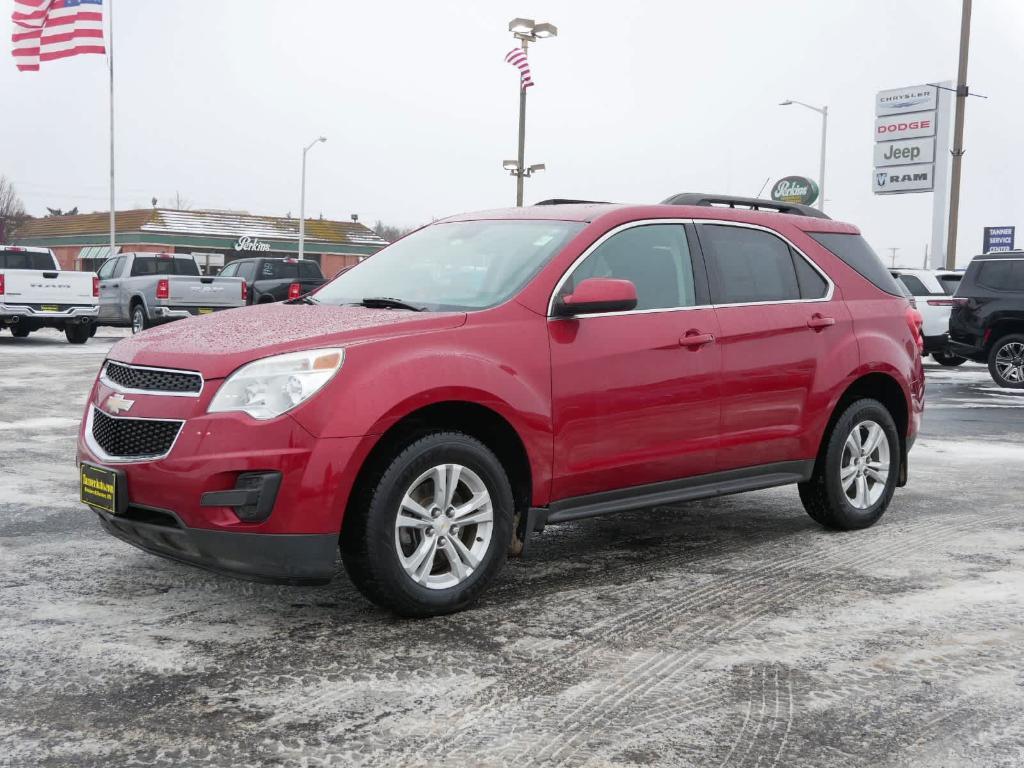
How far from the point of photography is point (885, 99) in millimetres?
46875

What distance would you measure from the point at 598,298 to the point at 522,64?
77.6ft

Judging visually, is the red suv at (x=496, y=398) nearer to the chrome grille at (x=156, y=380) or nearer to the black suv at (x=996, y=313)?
the chrome grille at (x=156, y=380)

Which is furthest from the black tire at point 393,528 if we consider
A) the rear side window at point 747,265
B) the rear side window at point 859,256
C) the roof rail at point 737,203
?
the rear side window at point 859,256

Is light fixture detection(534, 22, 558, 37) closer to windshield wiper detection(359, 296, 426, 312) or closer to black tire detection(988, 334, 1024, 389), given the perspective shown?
black tire detection(988, 334, 1024, 389)

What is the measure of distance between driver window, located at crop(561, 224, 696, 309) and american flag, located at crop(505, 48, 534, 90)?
22.5 m

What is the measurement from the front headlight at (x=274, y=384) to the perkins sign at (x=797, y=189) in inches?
1906

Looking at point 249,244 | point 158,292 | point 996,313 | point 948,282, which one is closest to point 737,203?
point 996,313

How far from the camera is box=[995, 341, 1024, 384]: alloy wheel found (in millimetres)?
16734

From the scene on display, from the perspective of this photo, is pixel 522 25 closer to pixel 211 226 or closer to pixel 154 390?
pixel 154 390

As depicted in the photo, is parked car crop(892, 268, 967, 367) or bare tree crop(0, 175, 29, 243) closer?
parked car crop(892, 268, 967, 367)

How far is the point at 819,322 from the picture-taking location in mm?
6371

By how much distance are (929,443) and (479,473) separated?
704 cm

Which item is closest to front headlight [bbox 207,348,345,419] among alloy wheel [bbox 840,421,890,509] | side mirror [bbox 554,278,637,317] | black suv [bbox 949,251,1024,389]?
side mirror [bbox 554,278,637,317]

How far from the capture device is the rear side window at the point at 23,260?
876 inches
